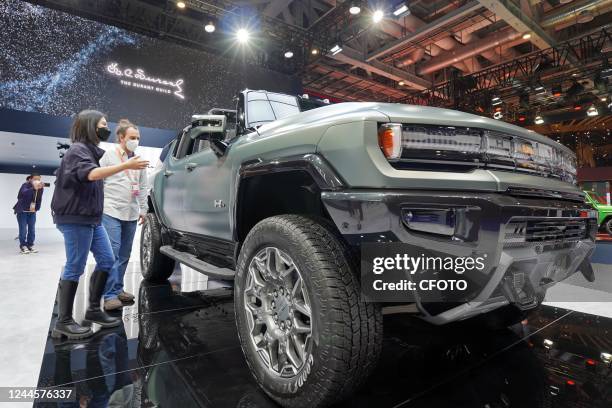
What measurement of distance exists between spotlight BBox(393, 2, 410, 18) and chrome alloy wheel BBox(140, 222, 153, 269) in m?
6.75

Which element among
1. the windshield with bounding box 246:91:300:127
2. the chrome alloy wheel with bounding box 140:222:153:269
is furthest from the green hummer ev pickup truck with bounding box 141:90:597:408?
the chrome alloy wheel with bounding box 140:222:153:269

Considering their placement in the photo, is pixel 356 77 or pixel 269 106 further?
pixel 356 77

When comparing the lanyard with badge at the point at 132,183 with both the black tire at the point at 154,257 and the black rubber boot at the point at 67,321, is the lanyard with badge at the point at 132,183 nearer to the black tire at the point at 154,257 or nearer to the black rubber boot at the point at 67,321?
the black tire at the point at 154,257

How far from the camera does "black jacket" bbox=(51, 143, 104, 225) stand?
247cm

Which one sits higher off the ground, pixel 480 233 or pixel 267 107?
pixel 267 107

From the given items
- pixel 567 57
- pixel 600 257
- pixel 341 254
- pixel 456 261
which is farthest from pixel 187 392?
pixel 567 57

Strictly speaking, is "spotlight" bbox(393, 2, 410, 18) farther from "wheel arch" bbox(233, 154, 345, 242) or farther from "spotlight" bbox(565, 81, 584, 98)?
"spotlight" bbox(565, 81, 584, 98)

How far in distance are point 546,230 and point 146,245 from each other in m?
3.85

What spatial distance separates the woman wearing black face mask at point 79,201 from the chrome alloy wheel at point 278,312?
4.42ft

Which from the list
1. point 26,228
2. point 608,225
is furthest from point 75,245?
point 608,225

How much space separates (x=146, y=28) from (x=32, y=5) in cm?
231

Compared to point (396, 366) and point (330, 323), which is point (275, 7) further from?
point (330, 323)

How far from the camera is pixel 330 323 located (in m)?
1.36

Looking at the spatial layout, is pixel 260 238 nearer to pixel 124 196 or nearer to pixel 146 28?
pixel 124 196
